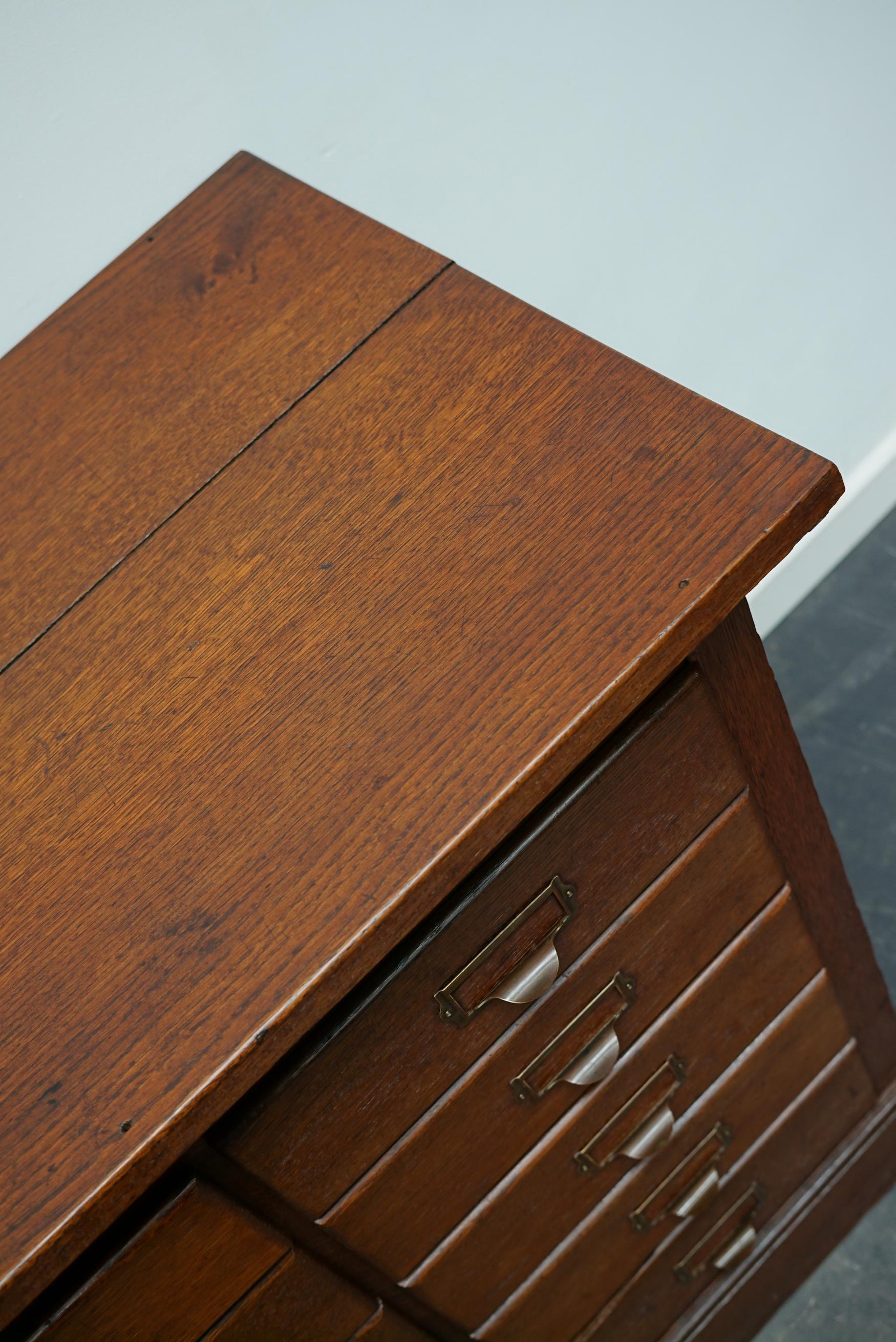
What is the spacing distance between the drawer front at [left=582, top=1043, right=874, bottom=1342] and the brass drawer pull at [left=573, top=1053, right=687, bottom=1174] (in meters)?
0.18

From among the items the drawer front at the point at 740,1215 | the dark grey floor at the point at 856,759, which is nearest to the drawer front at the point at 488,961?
the drawer front at the point at 740,1215

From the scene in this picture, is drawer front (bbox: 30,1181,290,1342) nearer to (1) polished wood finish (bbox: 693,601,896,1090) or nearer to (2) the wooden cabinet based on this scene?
(2) the wooden cabinet

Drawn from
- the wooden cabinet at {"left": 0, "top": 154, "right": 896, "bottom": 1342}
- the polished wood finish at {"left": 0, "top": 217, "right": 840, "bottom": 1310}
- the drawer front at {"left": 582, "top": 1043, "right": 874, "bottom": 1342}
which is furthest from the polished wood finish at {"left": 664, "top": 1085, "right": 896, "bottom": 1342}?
the polished wood finish at {"left": 0, "top": 217, "right": 840, "bottom": 1310}

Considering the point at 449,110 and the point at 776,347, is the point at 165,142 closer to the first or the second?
the point at 449,110

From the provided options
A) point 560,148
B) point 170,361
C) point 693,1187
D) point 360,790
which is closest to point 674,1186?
point 693,1187

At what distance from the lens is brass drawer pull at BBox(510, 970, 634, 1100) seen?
0.74 meters

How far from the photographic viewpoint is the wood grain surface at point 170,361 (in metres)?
0.75

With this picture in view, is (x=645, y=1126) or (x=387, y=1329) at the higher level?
(x=645, y=1126)

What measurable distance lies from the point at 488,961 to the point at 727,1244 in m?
0.56

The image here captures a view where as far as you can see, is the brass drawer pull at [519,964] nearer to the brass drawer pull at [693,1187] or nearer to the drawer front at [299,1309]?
the drawer front at [299,1309]

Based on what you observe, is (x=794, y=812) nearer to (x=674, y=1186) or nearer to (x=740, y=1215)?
(x=674, y=1186)

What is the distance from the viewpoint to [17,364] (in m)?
0.84

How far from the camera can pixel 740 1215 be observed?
1041 mm

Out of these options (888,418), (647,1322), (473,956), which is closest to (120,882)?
(473,956)
